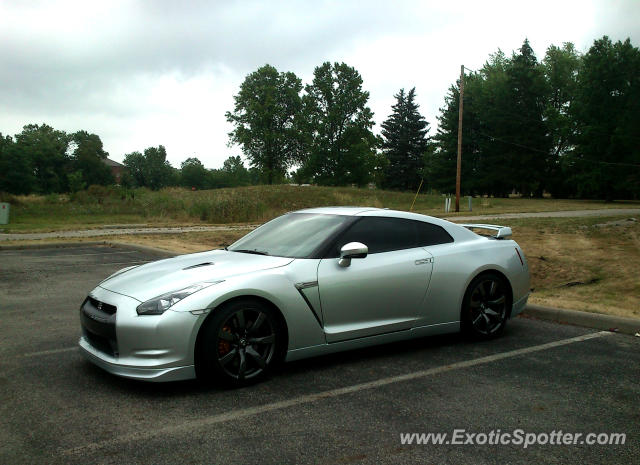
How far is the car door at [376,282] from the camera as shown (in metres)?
4.82

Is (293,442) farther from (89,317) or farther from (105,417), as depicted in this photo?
(89,317)

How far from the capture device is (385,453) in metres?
3.25

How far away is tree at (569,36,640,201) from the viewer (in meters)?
50.4

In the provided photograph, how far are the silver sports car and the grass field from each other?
17.7 meters

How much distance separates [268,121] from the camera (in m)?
71.7

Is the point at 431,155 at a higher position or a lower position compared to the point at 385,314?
higher

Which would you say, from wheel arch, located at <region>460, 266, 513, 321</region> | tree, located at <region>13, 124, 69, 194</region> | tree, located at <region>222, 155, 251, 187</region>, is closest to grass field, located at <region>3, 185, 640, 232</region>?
wheel arch, located at <region>460, 266, 513, 321</region>

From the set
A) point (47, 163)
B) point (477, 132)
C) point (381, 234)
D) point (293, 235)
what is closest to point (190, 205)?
point (293, 235)

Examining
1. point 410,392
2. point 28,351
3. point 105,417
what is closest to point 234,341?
point 105,417

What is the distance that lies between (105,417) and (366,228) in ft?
9.04

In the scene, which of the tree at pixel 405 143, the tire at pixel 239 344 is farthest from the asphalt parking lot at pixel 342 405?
the tree at pixel 405 143

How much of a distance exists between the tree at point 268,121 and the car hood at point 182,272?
66.1 meters

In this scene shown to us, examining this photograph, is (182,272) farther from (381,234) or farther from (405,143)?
(405,143)

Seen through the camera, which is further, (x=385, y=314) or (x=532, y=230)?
(x=532, y=230)
